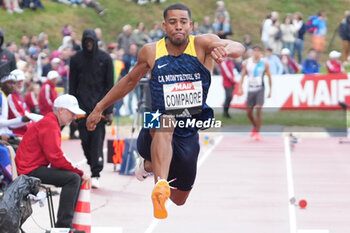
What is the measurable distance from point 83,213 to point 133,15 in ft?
96.7

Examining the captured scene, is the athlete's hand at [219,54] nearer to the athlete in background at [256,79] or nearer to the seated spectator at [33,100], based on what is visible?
the seated spectator at [33,100]

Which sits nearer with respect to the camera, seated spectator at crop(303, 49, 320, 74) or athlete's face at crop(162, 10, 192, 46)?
athlete's face at crop(162, 10, 192, 46)

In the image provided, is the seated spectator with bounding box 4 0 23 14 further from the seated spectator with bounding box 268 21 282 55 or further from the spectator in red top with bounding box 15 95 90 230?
the spectator in red top with bounding box 15 95 90 230

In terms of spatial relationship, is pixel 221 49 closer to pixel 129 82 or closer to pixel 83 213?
pixel 129 82

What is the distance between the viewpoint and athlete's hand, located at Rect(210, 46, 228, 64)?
727 centimetres

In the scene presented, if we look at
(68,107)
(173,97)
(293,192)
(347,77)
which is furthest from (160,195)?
(347,77)

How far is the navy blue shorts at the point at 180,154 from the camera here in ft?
27.2

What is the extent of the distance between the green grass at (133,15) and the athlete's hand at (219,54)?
88.5 ft

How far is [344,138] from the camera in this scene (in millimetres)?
21500

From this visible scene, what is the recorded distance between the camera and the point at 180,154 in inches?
328

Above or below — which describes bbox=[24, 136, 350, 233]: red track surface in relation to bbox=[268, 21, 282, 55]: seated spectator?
above

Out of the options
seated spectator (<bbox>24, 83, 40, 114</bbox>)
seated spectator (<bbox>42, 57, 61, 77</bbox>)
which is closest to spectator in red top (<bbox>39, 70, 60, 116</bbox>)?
seated spectator (<bbox>24, 83, 40, 114</bbox>)

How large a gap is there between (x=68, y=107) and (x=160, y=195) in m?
2.92

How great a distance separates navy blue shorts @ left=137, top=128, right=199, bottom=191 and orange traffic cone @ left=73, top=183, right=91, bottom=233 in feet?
4.42
